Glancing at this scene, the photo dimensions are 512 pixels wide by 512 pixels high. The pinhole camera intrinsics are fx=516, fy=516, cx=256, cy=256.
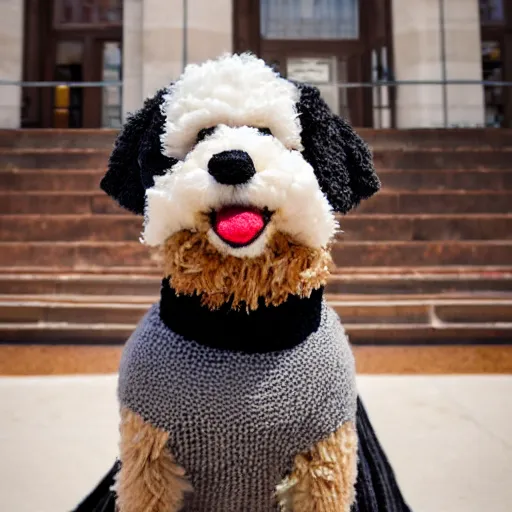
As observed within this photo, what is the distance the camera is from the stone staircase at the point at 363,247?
274 cm

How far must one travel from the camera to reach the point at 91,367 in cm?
233

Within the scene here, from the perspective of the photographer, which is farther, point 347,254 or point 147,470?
point 347,254

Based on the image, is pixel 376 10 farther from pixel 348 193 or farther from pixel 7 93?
pixel 348 193

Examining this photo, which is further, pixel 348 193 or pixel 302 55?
pixel 302 55

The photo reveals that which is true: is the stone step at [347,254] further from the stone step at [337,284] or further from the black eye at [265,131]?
the black eye at [265,131]

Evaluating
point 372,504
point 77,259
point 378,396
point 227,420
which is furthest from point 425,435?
point 77,259

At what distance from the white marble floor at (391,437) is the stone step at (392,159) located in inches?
92.3

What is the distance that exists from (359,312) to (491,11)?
21.4 ft

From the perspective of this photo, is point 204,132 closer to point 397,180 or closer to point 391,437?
point 391,437

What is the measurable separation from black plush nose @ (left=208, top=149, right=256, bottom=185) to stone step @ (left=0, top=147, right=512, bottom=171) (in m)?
3.67

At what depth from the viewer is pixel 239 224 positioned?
0.58 metres

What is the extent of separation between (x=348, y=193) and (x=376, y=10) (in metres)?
6.96

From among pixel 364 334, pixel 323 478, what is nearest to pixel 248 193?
pixel 323 478

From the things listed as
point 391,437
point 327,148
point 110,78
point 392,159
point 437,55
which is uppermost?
point 110,78
